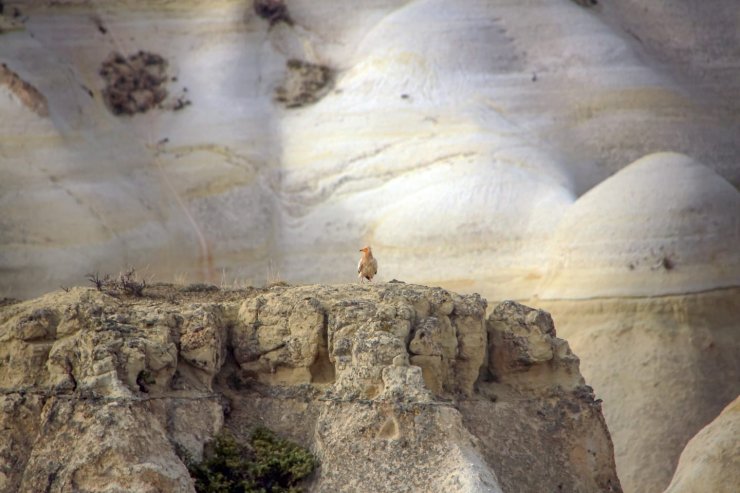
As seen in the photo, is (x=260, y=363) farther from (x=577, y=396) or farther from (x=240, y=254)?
(x=240, y=254)

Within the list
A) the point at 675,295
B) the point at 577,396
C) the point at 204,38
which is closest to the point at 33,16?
the point at 204,38

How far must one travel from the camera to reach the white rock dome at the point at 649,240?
4231 cm

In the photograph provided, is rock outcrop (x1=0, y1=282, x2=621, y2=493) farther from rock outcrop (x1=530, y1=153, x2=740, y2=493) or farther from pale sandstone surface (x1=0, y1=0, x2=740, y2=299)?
pale sandstone surface (x1=0, y1=0, x2=740, y2=299)

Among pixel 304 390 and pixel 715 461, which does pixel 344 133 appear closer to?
pixel 715 461

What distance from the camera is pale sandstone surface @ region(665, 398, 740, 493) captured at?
27.7 metres

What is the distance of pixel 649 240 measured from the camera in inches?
1686

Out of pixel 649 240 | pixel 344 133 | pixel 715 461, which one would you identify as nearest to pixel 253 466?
pixel 715 461

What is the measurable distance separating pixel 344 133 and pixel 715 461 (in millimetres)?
19820

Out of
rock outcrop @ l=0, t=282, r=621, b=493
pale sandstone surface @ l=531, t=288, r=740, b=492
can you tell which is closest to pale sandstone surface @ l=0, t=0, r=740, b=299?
pale sandstone surface @ l=531, t=288, r=740, b=492

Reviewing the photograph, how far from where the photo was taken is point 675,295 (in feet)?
138

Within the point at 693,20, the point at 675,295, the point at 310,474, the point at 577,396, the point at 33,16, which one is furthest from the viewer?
the point at 693,20

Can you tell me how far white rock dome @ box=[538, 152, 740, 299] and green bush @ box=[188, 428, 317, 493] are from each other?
66.3 feet

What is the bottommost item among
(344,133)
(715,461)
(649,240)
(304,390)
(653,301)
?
(653,301)

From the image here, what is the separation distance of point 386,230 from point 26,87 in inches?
Answer: 328
